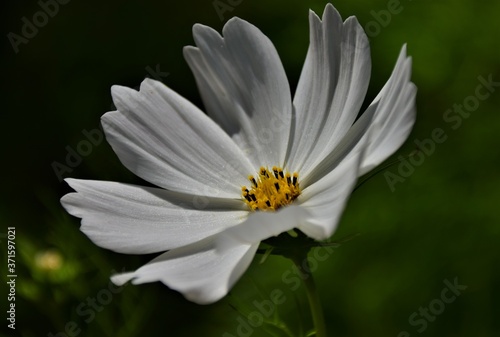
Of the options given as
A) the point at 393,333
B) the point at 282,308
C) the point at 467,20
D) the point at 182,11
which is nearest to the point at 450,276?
the point at 393,333

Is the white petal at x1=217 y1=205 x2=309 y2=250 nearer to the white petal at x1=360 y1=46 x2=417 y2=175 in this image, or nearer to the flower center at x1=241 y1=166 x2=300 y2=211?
the white petal at x1=360 y1=46 x2=417 y2=175

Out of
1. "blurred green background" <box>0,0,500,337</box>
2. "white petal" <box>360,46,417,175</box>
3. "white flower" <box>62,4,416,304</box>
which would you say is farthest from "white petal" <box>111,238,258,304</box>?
"blurred green background" <box>0,0,500,337</box>

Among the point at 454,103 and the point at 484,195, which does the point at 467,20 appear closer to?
the point at 454,103

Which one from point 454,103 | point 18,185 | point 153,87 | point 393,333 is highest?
point 153,87

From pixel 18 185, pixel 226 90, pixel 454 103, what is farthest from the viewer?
pixel 18 185

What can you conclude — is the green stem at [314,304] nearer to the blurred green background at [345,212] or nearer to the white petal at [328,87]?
the white petal at [328,87]

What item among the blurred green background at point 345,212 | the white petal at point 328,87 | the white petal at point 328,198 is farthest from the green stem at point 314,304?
the blurred green background at point 345,212
